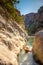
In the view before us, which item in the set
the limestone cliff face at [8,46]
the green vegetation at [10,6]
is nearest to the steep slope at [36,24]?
the green vegetation at [10,6]

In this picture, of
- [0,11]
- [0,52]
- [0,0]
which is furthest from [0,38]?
[0,0]

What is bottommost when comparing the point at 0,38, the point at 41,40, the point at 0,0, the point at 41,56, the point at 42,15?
the point at 42,15

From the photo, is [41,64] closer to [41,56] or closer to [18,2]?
[41,56]

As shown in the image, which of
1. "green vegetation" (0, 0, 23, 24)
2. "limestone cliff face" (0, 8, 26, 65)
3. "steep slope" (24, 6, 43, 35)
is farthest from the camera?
"steep slope" (24, 6, 43, 35)

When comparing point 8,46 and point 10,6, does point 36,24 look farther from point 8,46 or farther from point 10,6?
point 8,46

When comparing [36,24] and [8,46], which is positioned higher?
[8,46]

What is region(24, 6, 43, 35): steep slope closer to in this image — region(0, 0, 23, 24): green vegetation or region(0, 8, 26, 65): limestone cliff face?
region(0, 0, 23, 24): green vegetation

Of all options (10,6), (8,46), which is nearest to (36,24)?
(10,6)

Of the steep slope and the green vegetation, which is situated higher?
the green vegetation

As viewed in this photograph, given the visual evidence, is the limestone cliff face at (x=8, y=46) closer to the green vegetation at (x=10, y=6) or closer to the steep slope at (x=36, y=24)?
the green vegetation at (x=10, y=6)

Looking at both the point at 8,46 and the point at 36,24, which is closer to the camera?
the point at 8,46

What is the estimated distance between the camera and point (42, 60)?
1380 centimetres

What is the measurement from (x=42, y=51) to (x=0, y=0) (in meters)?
11.6

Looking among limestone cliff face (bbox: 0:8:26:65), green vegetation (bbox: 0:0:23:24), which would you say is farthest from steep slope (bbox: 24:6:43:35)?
limestone cliff face (bbox: 0:8:26:65)
